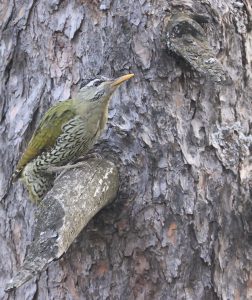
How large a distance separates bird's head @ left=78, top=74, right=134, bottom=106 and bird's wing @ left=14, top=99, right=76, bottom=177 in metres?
0.11

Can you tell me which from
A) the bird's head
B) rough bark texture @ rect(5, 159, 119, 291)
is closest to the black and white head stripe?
the bird's head

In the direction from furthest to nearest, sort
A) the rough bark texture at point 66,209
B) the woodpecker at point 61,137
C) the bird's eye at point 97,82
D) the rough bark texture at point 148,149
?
the woodpecker at point 61,137
the bird's eye at point 97,82
the rough bark texture at point 148,149
the rough bark texture at point 66,209

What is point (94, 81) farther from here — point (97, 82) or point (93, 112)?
point (93, 112)

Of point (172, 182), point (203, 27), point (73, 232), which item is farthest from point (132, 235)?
point (203, 27)

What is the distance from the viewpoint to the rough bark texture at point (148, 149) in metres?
3.85

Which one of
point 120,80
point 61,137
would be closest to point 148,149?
point 120,80

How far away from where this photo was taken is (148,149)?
3920mm

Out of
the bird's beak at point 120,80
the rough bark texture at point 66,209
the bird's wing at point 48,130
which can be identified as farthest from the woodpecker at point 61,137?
the rough bark texture at point 66,209

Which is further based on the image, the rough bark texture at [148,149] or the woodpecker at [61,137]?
the woodpecker at [61,137]

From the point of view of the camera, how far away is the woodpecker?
411 cm

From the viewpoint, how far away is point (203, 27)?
4137 millimetres

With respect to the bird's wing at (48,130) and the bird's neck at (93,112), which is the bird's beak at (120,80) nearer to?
the bird's neck at (93,112)

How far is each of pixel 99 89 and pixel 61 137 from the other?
0.39 metres

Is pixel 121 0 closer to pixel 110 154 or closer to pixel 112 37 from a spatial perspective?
pixel 112 37
